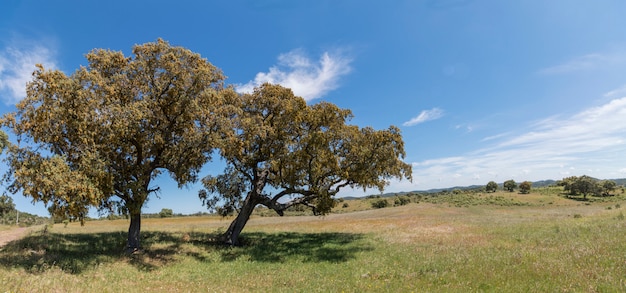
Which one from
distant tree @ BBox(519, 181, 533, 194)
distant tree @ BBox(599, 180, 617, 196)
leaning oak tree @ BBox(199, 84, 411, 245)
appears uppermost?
leaning oak tree @ BBox(199, 84, 411, 245)

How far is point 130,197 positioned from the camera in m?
20.6

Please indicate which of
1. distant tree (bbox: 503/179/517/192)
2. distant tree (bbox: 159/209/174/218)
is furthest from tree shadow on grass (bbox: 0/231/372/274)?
distant tree (bbox: 503/179/517/192)

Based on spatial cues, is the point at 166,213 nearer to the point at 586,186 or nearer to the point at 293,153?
the point at 293,153

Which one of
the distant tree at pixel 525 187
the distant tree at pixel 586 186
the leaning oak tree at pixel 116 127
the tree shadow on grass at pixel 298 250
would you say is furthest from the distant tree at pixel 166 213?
the distant tree at pixel 586 186

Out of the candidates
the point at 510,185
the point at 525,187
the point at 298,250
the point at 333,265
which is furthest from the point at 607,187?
the point at 333,265

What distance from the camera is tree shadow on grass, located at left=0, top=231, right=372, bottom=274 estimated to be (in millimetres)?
17297

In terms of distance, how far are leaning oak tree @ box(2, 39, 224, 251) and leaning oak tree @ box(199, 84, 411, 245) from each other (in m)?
3.04

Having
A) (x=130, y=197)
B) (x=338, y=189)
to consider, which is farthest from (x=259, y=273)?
(x=338, y=189)

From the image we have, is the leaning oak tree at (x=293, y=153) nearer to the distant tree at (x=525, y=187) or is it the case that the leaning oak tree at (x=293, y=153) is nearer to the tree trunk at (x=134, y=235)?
the tree trunk at (x=134, y=235)

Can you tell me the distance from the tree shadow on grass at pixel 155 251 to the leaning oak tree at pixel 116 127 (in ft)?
8.25

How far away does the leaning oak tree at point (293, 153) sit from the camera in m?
24.0

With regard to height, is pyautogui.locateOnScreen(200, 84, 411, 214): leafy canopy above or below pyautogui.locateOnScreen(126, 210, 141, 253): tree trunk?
above

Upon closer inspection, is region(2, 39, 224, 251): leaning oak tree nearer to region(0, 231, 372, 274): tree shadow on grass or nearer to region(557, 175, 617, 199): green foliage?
region(0, 231, 372, 274): tree shadow on grass

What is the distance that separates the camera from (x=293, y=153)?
79.3 feet
